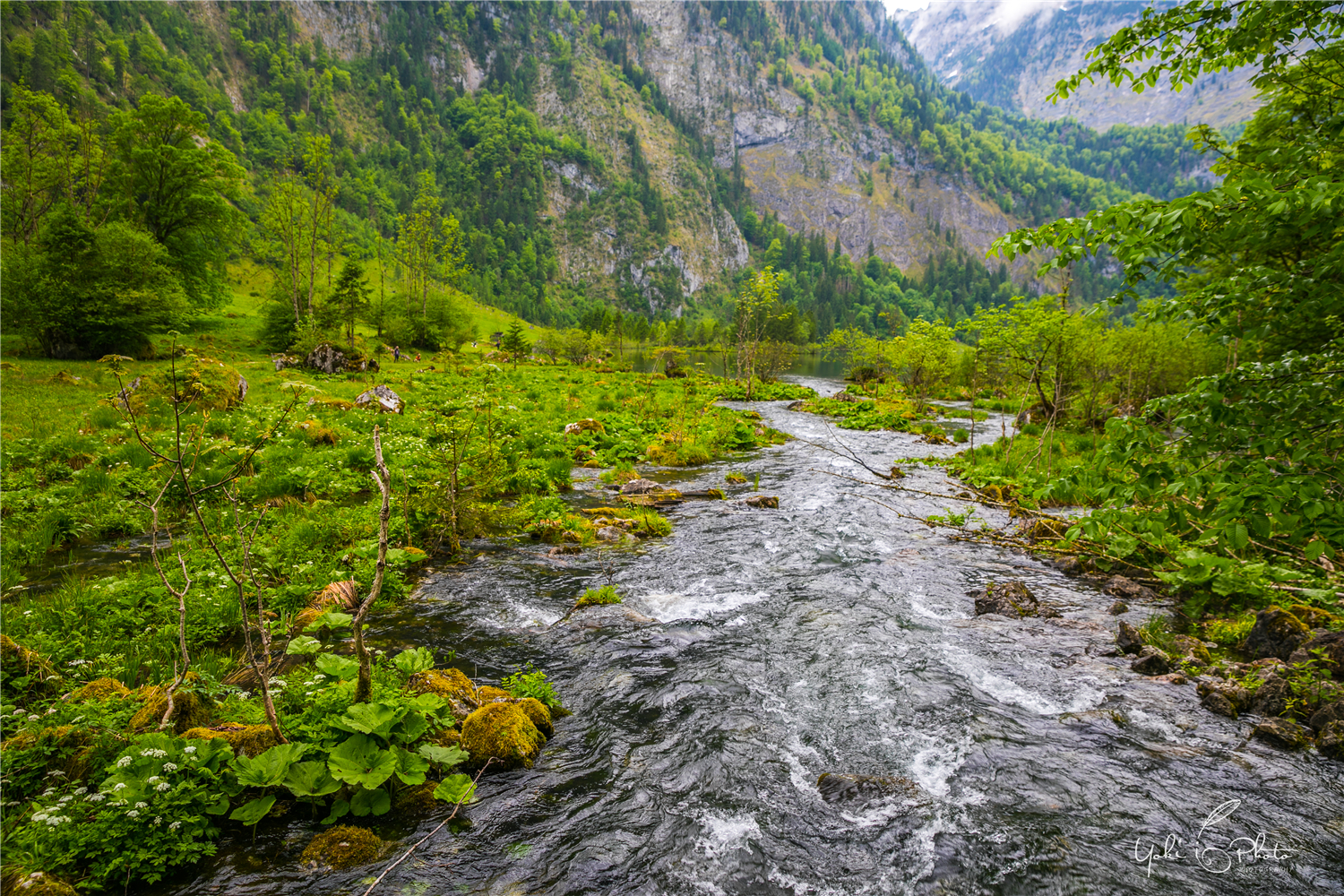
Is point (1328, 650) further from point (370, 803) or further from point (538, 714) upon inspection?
point (370, 803)

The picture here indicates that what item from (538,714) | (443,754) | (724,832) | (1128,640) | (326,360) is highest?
(326,360)

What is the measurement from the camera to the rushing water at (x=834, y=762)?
4281 millimetres

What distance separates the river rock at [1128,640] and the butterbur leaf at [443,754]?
846 centimetres

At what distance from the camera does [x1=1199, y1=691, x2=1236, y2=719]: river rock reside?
6.12m

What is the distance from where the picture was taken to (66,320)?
23.7 meters

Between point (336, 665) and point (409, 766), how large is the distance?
1077 millimetres

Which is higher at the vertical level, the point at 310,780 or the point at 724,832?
the point at 310,780

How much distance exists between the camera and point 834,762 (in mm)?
5586

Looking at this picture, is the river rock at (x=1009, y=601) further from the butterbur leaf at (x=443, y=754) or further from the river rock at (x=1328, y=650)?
the butterbur leaf at (x=443, y=754)

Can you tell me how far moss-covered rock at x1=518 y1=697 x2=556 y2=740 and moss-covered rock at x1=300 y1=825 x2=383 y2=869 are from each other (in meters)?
1.72

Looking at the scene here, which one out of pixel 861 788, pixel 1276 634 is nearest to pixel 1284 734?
pixel 1276 634

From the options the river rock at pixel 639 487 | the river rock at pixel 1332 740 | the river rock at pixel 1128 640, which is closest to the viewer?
the river rock at pixel 1332 740

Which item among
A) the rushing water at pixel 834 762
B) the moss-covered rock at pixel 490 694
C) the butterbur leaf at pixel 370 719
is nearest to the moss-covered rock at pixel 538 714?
the rushing water at pixel 834 762
